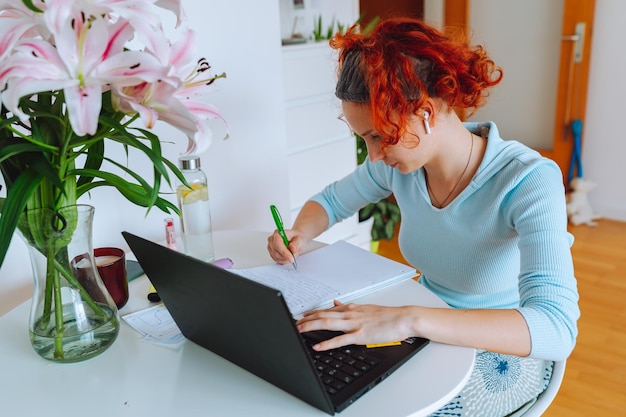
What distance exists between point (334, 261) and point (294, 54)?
1.22 m

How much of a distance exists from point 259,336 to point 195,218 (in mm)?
573

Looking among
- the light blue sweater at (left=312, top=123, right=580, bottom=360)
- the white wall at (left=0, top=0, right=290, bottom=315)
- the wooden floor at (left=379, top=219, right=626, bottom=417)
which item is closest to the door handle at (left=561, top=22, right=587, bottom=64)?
the wooden floor at (left=379, top=219, right=626, bottom=417)

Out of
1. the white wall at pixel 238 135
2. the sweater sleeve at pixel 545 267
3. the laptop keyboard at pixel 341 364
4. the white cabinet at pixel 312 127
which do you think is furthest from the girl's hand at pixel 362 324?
the white cabinet at pixel 312 127

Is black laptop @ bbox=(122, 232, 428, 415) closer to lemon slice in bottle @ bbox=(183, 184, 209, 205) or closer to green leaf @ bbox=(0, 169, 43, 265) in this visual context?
green leaf @ bbox=(0, 169, 43, 265)

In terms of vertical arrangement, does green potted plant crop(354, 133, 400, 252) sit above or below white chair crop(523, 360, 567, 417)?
below

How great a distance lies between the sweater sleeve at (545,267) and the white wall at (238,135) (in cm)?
86

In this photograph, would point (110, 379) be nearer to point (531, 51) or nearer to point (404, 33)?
point (404, 33)

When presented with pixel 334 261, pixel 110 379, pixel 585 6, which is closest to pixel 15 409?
pixel 110 379

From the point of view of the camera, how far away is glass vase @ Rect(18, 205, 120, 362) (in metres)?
0.86

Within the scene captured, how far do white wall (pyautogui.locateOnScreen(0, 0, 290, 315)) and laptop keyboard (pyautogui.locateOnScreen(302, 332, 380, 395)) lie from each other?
77 cm

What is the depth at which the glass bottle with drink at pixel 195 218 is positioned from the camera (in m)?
1.29

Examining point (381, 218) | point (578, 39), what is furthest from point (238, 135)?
point (578, 39)

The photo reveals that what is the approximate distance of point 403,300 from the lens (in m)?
1.07

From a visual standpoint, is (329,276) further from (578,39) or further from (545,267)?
(578,39)
